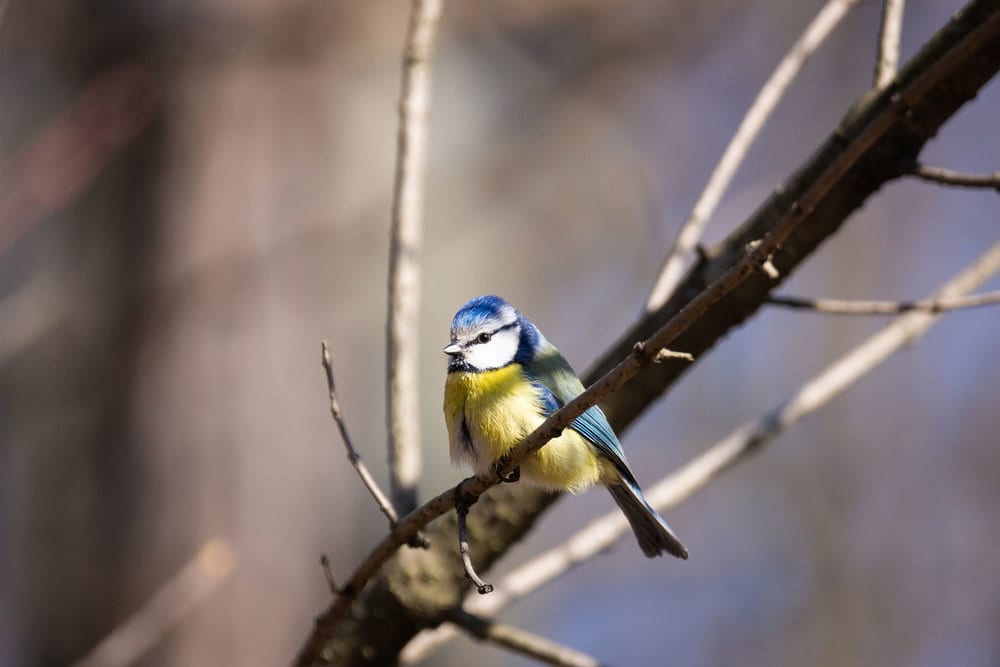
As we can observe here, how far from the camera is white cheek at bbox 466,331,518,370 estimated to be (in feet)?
9.00

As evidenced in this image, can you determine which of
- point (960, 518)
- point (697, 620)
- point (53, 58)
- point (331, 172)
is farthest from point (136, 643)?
point (960, 518)

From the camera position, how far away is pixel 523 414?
8.34 feet

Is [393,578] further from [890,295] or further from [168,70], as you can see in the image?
[890,295]

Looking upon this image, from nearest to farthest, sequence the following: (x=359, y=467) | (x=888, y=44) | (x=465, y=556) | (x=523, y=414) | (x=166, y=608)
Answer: (x=465, y=556) < (x=359, y=467) < (x=888, y=44) < (x=523, y=414) < (x=166, y=608)

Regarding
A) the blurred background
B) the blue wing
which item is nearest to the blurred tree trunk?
the blurred background

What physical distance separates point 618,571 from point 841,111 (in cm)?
396

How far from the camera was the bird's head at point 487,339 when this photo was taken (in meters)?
2.75

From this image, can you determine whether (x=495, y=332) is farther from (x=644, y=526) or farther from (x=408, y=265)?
(x=644, y=526)

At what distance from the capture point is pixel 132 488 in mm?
4902

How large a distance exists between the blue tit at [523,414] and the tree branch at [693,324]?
0.10 metres

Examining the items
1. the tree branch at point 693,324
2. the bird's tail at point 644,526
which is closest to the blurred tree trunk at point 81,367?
the tree branch at point 693,324

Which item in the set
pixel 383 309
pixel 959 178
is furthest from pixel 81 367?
pixel 959 178

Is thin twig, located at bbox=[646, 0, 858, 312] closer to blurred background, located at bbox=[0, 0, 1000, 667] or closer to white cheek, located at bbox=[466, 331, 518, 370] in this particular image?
white cheek, located at bbox=[466, 331, 518, 370]

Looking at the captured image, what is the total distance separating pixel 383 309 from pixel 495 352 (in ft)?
9.54
